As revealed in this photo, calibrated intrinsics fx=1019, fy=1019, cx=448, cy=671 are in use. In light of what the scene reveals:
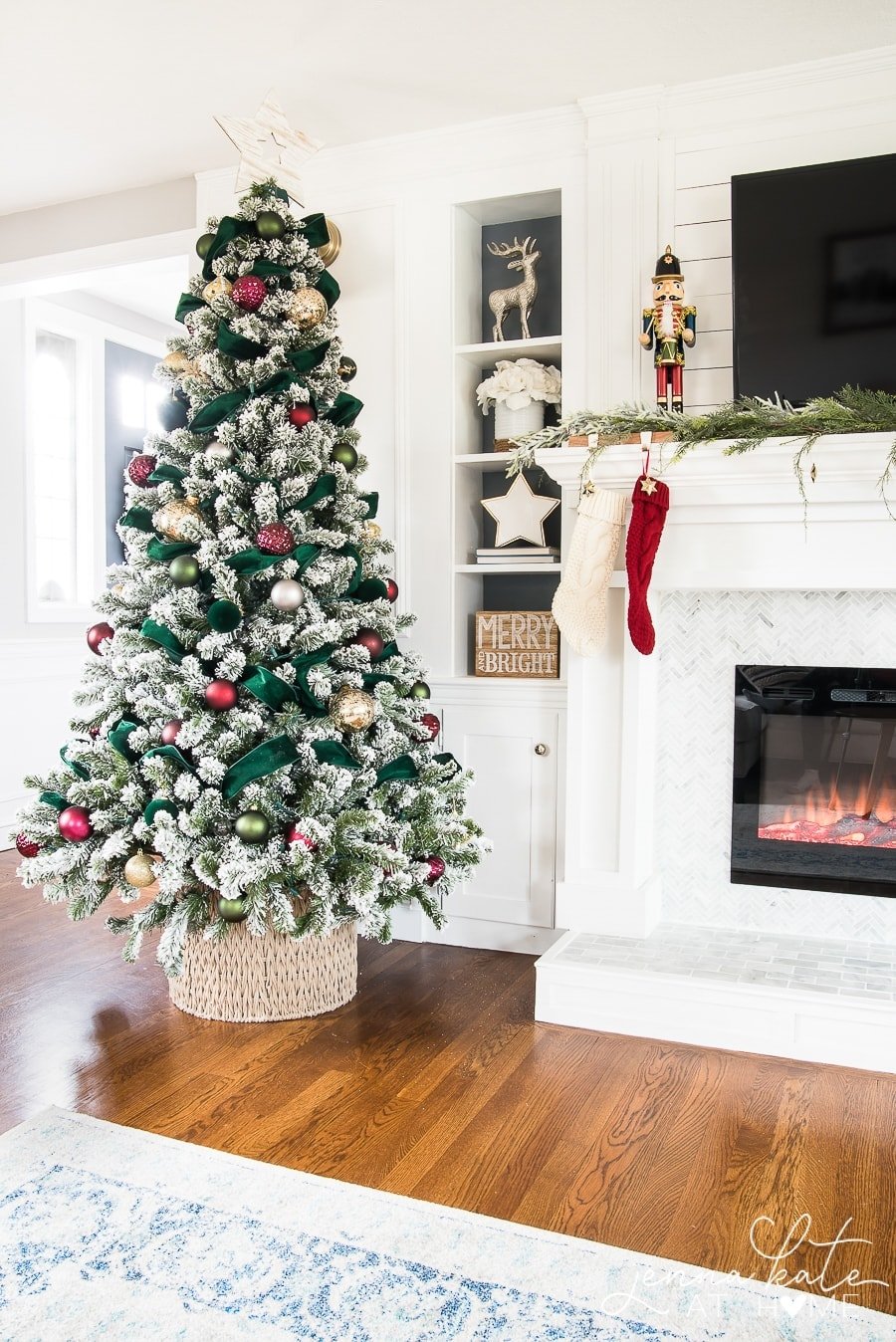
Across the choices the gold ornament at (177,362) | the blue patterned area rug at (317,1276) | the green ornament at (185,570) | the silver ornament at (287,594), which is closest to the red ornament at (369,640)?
the silver ornament at (287,594)

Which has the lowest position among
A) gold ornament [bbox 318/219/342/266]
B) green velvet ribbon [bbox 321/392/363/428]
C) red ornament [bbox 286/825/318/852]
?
red ornament [bbox 286/825/318/852]

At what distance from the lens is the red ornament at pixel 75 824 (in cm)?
247

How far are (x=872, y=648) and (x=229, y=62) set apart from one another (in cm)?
239

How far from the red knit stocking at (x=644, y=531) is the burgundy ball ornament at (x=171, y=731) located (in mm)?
1180

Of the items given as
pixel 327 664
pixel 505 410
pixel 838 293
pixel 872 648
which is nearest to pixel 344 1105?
pixel 327 664

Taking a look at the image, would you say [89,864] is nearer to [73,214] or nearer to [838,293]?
[838,293]

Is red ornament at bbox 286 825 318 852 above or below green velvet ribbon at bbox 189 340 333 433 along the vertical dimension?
below

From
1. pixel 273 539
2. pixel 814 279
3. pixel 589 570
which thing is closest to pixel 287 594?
pixel 273 539

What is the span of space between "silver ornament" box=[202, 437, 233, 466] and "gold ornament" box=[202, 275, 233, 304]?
0.42 m

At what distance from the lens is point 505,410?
3250 mm

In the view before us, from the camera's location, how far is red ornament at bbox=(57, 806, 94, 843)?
8.09 feet

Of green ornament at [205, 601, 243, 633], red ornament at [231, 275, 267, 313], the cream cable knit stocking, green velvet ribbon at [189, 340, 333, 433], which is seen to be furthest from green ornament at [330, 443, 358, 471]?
the cream cable knit stocking

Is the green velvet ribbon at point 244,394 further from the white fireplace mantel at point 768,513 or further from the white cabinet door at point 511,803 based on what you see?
the white cabinet door at point 511,803

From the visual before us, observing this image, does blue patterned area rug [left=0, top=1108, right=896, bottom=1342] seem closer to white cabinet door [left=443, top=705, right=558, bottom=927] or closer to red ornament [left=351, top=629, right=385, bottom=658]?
red ornament [left=351, top=629, right=385, bottom=658]
